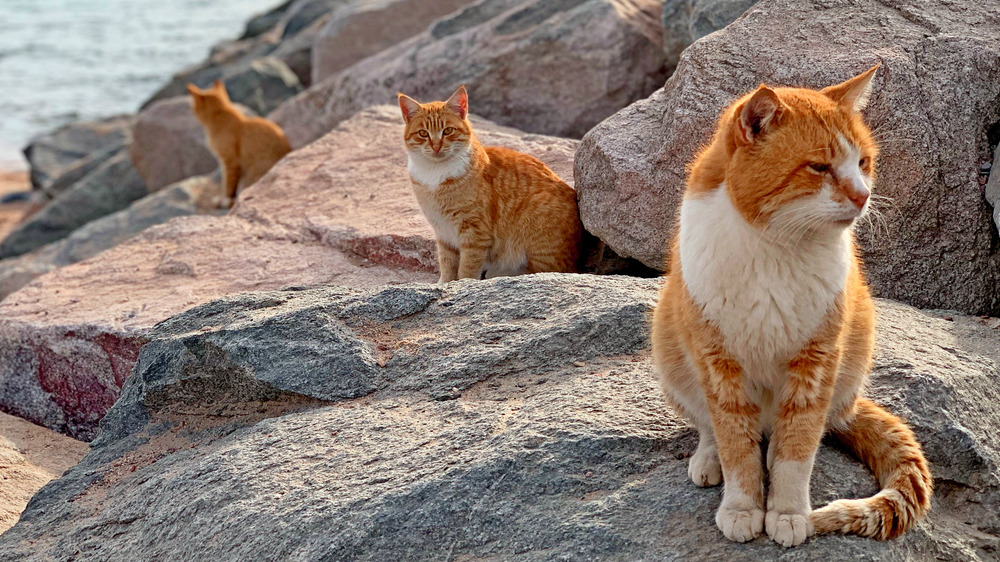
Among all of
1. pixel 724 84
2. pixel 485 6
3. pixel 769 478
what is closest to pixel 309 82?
pixel 485 6

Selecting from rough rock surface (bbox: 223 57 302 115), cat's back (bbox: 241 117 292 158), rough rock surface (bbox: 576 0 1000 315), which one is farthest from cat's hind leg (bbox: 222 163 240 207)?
rough rock surface (bbox: 576 0 1000 315)

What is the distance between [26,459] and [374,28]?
7.86m

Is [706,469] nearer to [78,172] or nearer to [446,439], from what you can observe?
[446,439]

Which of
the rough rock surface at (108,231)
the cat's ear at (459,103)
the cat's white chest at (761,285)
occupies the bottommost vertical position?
the rough rock surface at (108,231)

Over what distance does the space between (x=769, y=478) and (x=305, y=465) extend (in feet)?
5.36

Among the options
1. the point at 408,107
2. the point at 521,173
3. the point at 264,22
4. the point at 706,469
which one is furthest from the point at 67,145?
the point at 706,469

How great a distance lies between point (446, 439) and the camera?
11.1 feet

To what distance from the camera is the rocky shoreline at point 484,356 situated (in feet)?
10.0

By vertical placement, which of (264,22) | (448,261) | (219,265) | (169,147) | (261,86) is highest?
(448,261)

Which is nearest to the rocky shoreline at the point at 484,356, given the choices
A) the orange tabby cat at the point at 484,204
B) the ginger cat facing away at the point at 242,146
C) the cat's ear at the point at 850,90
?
the orange tabby cat at the point at 484,204

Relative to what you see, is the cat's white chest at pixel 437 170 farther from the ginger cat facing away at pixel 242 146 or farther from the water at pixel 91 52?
the water at pixel 91 52

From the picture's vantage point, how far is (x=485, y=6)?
9.09 m

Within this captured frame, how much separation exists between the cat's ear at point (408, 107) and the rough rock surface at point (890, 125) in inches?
53.1

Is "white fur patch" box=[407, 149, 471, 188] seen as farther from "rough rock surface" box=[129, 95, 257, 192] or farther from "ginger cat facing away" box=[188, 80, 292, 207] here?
"rough rock surface" box=[129, 95, 257, 192]
